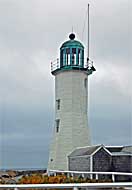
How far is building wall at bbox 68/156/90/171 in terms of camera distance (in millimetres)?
18406

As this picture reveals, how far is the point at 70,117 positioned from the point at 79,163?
248 centimetres

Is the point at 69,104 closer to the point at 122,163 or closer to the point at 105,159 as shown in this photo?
the point at 105,159

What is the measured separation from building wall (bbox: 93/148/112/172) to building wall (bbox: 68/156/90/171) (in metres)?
0.32

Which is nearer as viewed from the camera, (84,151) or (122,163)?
(122,163)

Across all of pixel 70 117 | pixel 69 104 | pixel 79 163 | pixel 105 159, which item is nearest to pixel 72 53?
pixel 69 104

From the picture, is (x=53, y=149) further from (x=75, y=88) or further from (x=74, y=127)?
(x=75, y=88)

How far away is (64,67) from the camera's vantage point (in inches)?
846

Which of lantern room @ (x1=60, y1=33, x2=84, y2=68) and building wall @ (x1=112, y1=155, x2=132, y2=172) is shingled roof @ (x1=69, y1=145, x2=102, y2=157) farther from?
lantern room @ (x1=60, y1=33, x2=84, y2=68)

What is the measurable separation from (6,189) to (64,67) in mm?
16631

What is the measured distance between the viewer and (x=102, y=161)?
1858 cm

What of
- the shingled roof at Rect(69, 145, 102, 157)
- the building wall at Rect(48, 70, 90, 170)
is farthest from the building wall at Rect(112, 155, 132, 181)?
the building wall at Rect(48, 70, 90, 170)

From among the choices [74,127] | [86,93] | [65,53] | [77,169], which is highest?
[65,53]

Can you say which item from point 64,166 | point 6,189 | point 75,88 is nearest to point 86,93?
point 75,88

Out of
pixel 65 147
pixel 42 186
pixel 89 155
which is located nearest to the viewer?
pixel 42 186
